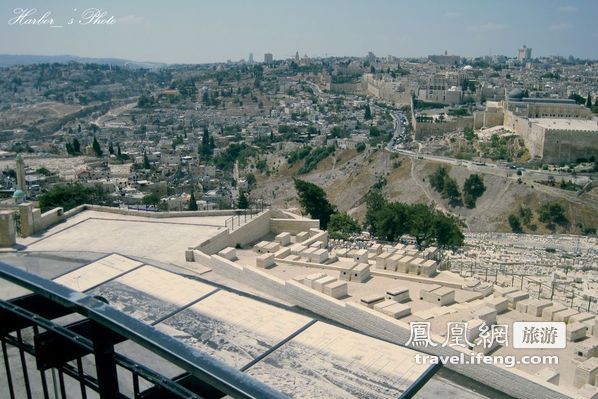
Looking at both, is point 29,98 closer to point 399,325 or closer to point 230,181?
point 230,181

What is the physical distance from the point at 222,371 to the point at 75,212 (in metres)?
11.0

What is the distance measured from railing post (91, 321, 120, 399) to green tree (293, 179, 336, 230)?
13.2 meters

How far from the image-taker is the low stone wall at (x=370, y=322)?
19.3ft

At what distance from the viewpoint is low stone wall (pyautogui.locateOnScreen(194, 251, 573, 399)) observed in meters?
5.88

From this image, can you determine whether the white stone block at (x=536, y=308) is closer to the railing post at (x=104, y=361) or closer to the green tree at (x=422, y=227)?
the green tree at (x=422, y=227)

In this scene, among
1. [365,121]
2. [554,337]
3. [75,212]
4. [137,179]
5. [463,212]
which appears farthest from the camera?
[365,121]

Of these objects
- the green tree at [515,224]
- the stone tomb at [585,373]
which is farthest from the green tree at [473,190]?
the stone tomb at [585,373]

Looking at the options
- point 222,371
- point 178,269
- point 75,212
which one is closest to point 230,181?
point 75,212

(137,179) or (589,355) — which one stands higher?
(589,355)

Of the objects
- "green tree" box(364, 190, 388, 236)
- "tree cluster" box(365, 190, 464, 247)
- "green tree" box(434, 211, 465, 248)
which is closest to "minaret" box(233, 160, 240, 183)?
"green tree" box(364, 190, 388, 236)

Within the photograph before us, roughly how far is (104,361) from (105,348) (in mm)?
32

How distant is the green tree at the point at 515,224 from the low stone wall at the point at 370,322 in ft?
47.4

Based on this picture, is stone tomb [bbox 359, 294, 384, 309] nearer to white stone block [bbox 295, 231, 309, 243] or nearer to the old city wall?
white stone block [bbox 295, 231, 309, 243]

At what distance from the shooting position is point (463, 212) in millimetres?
22625
